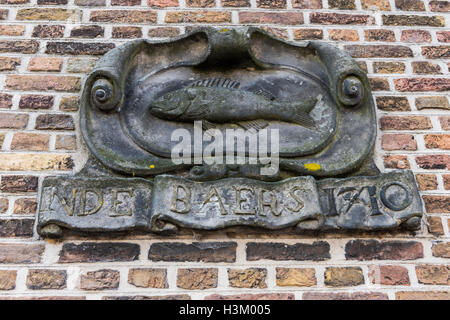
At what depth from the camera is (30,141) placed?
7.92 ft

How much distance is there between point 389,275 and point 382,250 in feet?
0.35

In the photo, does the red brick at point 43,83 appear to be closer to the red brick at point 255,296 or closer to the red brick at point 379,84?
the red brick at point 255,296

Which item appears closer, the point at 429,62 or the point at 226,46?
the point at 226,46

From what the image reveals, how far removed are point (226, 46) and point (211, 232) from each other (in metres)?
0.88

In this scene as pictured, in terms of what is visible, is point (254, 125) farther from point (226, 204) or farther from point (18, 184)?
point (18, 184)

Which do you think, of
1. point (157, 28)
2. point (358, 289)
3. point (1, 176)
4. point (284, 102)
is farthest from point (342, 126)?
point (1, 176)

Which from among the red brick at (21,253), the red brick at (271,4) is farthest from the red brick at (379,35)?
the red brick at (21,253)

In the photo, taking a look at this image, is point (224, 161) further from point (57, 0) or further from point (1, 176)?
point (57, 0)

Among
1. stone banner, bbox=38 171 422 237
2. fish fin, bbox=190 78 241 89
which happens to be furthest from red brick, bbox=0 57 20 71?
fish fin, bbox=190 78 241 89

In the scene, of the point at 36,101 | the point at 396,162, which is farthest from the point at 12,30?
the point at 396,162

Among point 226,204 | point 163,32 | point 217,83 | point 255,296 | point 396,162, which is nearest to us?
point 255,296

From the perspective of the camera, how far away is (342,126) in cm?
246

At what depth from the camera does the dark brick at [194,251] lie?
2168mm

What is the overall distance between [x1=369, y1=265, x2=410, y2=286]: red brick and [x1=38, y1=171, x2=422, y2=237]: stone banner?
16cm
